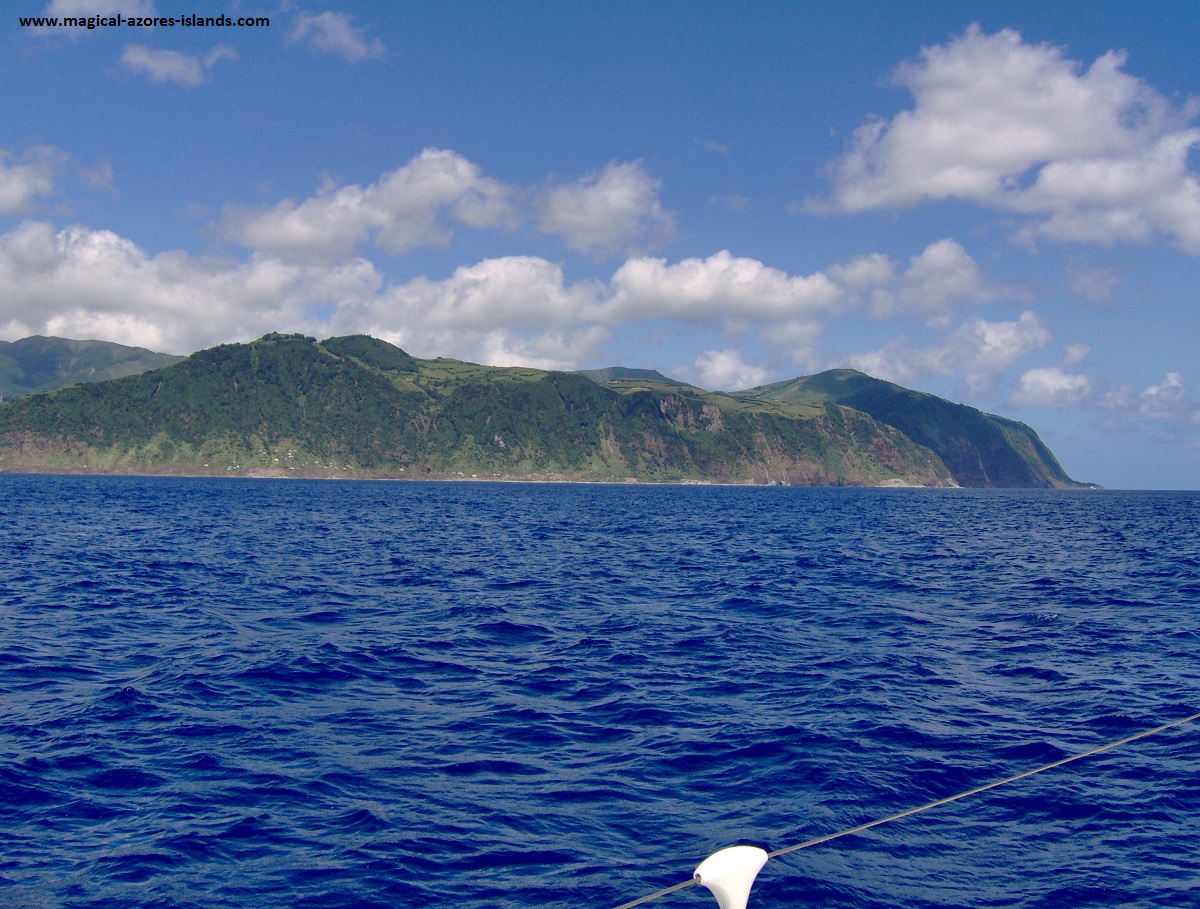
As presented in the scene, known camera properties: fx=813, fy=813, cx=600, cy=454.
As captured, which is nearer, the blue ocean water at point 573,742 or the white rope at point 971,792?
the blue ocean water at point 573,742

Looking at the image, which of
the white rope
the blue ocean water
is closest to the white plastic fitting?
the white rope

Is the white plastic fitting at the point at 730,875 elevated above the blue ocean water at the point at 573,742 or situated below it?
above

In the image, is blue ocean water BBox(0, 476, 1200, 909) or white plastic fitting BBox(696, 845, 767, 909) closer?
white plastic fitting BBox(696, 845, 767, 909)

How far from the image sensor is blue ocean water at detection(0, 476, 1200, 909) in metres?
12.8

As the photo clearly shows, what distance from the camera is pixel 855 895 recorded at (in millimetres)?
12383

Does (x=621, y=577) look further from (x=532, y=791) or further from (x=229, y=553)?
(x=532, y=791)

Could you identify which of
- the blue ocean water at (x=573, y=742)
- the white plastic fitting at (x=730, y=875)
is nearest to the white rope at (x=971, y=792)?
the blue ocean water at (x=573, y=742)

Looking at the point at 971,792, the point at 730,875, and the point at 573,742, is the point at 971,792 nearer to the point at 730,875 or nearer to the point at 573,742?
the point at 573,742

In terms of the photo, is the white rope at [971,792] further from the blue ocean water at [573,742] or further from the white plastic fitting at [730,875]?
the white plastic fitting at [730,875]

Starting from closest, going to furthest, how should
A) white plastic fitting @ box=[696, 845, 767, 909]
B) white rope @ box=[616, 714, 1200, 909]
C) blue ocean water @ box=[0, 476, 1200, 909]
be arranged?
white plastic fitting @ box=[696, 845, 767, 909], blue ocean water @ box=[0, 476, 1200, 909], white rope @ box=[616, 714, 1200, 909]

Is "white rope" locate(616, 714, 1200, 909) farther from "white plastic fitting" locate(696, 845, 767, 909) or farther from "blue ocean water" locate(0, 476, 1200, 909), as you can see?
"white plastic fitting" locate(696, 845, 767, 909)

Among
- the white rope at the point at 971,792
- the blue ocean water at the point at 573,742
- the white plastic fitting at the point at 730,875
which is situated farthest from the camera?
the white rope at the point at 971,792

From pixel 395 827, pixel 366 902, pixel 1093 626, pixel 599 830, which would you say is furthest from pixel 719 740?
pixel 1093 626

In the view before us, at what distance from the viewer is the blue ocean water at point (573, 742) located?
503 inches
